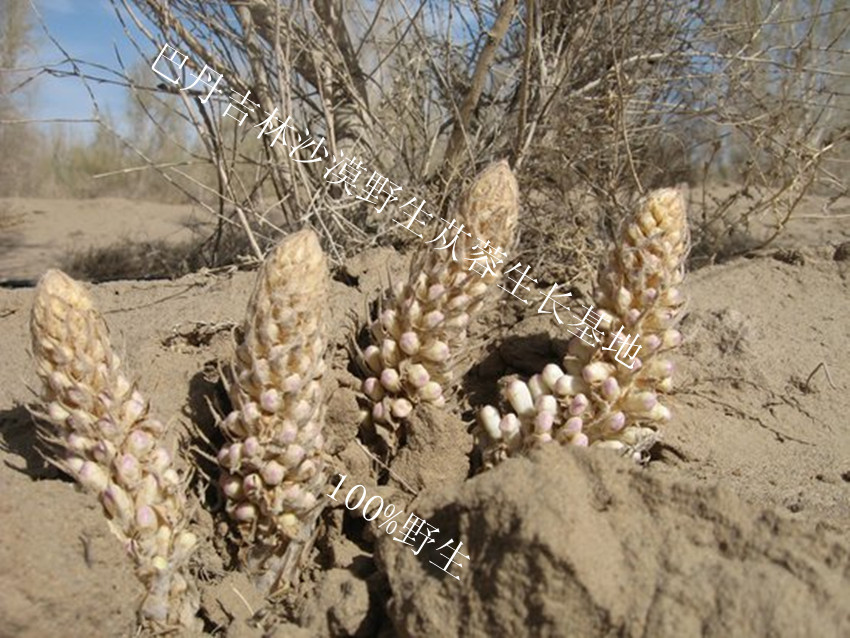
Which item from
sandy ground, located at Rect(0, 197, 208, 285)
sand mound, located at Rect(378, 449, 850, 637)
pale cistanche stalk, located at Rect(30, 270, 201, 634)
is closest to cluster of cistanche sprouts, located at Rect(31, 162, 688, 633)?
pale cistanche stalk, located at Rect(30, 270, 201, 634)

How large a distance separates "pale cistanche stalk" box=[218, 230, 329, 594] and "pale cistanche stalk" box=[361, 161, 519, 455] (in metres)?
0.34

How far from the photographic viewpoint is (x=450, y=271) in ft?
8.59

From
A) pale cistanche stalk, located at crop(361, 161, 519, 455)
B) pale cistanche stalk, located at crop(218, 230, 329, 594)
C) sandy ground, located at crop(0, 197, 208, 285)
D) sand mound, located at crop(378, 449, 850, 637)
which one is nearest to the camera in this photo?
sand mound, located at crop(378, 449, 850, 637)

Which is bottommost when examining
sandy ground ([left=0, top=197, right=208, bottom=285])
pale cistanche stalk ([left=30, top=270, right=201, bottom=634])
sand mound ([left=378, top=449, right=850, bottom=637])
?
sandy ground ([left=0, top=197, right=208, bottom=285])

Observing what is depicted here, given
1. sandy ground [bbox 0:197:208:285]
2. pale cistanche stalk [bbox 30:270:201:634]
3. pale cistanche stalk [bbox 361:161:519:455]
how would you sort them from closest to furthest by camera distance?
1. pale cistanche stalk [bbox 30:270:201:634]
2. pale cistanche stalk [bbox 361:161:519:455]
3. sandy ground [bbox 0:197:208:285]

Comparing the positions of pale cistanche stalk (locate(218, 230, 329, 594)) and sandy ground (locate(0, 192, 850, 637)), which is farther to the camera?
pale cistanche stalk (locate(218, 230, 329, 594))

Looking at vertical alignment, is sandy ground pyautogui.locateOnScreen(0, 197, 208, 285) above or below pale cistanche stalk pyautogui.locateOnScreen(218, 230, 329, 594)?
below

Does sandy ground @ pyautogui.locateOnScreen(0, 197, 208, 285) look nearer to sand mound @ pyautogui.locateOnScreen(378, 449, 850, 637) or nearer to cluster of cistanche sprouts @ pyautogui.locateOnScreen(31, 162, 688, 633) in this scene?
cluster of cistanche sprouts @ pyautogui.locateOnScreen(31, 162, 688, 633)

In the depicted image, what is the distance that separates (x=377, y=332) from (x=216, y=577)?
2.97 ft

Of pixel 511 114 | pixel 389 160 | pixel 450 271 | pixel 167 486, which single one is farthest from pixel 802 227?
pixel 167 486

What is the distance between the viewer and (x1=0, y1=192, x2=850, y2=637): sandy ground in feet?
5.74

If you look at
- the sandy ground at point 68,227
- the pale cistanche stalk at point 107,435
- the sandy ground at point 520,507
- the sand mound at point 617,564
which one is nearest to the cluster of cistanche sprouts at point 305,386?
the pale cistanche stalk at point 107,435

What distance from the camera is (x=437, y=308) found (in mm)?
2643

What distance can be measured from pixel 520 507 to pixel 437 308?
36.3 inches
